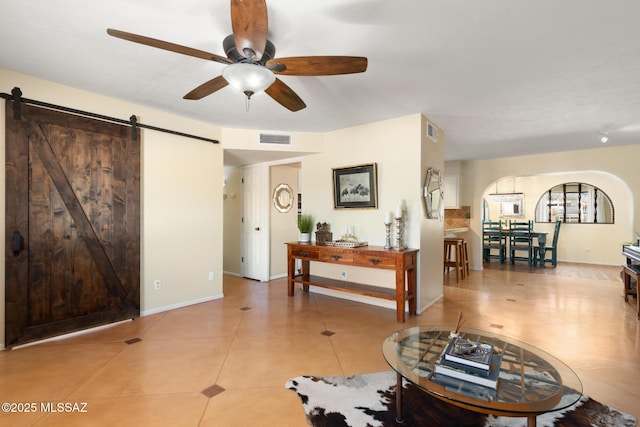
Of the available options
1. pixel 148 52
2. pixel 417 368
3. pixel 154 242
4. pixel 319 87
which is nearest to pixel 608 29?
pixel 319 87

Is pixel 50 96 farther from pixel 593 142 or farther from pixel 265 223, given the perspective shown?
pixel 593 142

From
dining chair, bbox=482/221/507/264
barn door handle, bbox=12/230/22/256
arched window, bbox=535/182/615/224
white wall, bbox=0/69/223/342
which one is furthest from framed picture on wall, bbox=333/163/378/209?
arched window, bbox=535/182/615/224

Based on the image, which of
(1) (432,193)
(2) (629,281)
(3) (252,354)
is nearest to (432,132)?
(1) (432,193)

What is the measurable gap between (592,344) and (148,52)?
4.61 meters

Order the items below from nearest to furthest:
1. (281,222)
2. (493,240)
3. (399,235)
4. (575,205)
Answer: (399,235), (281,222), (493,240), (575,205)

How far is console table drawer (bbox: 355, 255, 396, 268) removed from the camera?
346 centimetres

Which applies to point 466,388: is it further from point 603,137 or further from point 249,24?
point 603,137

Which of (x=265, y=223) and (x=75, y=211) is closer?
(x=75, y=211)

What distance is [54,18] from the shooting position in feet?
6.39

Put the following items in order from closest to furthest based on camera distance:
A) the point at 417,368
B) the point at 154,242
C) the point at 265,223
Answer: the point at 417,368 → the point at 154,242 → the point at 265,223

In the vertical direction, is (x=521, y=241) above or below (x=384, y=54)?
below

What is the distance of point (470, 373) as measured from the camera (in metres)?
1.54

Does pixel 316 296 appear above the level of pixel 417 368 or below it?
below

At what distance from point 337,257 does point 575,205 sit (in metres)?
7.69
